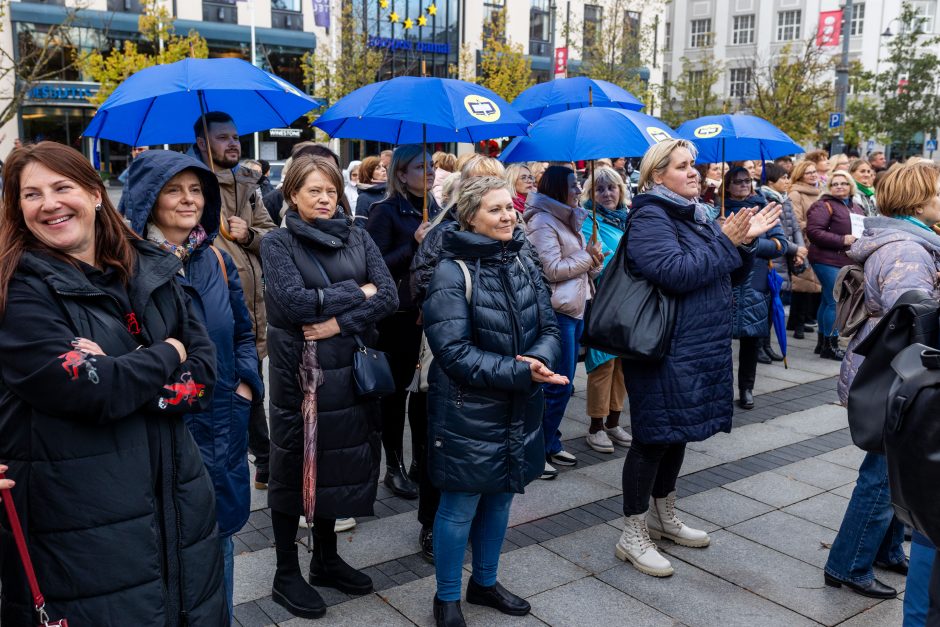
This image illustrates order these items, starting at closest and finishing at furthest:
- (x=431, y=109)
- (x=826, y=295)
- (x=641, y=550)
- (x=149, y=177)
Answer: (x=149, y=177)
(x=641, y=550)
(x=431, y=109)
(x=826, y=295)

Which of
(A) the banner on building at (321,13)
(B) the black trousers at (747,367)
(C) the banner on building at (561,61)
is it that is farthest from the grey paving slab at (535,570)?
(C) the banner on building at (561,61)

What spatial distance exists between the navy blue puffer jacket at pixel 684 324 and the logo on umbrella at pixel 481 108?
1412 millimetres

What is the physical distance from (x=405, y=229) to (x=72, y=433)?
311cm

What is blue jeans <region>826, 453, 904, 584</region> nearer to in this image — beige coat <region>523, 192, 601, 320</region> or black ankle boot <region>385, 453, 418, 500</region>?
beige coat <region>523, 192, 601, 320</region>

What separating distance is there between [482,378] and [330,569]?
1349 mm

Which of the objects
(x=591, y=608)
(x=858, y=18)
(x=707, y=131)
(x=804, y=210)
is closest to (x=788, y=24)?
(x=858, y=18)

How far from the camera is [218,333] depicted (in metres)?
3.13

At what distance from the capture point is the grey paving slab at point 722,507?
4946 millimetres

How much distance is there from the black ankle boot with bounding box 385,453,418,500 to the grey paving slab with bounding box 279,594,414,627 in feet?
4.08

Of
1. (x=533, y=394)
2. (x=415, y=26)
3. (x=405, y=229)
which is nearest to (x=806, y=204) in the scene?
(x=405, y=229)

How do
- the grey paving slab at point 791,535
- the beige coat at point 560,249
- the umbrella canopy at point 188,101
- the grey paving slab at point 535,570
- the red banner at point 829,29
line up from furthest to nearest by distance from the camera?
1. the red banner at point 829,29
2. the beige coat at point 560,249
3. the grey paving slab at point 791,535
4. the umbrella canopy at point 188,101
5. the grey paving slab at point 535,570

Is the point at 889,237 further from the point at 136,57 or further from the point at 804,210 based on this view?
the point at 136,57

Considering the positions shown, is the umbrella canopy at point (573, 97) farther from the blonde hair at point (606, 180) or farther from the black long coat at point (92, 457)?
the black long coat at point (92, 457)

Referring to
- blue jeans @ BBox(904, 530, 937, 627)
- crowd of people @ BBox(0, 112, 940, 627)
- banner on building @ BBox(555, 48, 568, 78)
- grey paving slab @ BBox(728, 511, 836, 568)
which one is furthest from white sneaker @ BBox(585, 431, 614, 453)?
banner on building @ BBox(555, 48, 568, 78)
